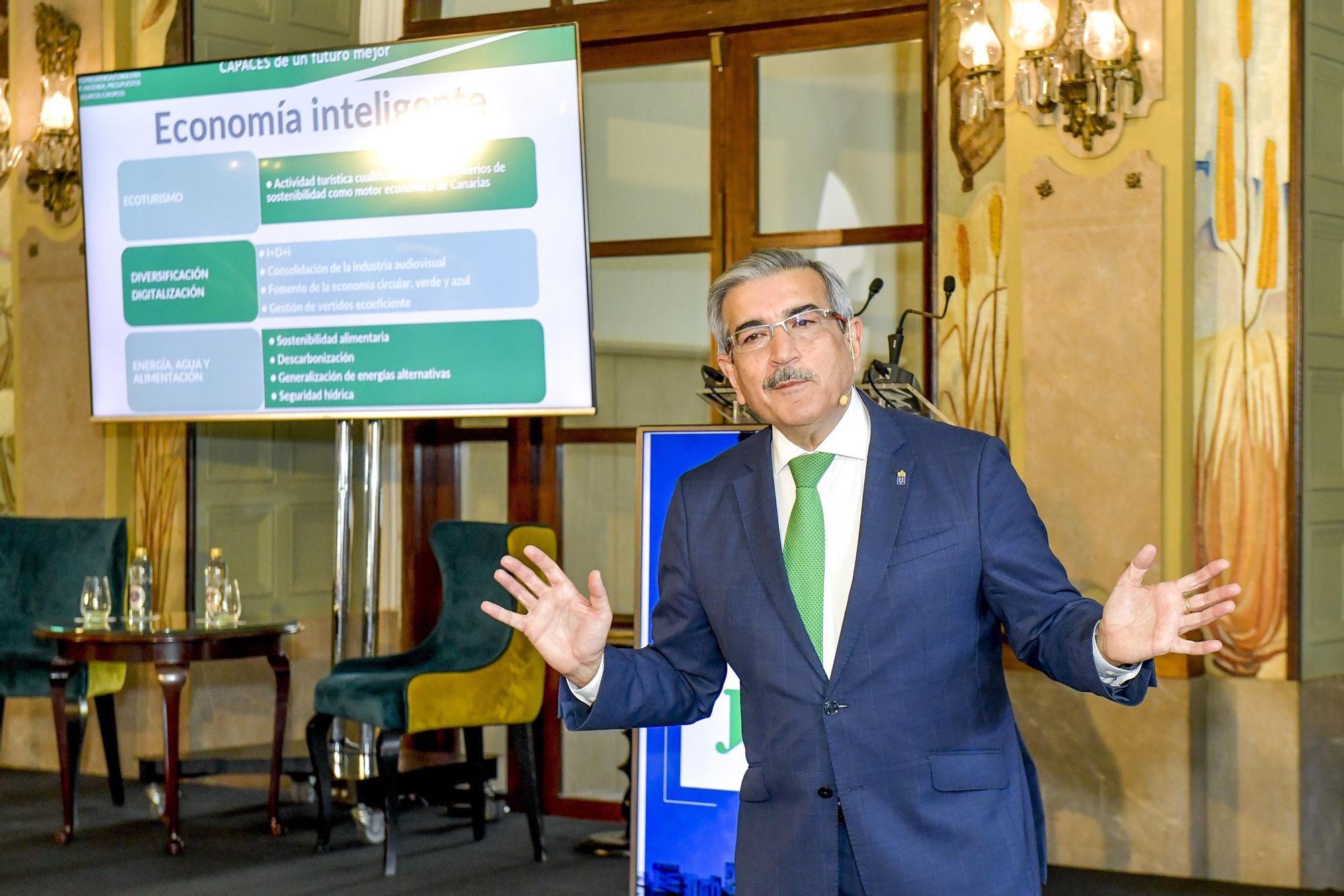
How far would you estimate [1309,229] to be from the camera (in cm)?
455

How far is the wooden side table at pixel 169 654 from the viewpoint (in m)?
4.89

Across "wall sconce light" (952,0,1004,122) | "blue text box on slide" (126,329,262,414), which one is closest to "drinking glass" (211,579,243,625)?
"blue text box on slide" (126,329,262,414)

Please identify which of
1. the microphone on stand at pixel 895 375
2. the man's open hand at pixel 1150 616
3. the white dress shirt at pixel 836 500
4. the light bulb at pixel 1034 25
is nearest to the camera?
the man's open hand at pixel 1150 616

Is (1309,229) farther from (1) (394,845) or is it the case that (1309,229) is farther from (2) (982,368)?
(1) (394,845)

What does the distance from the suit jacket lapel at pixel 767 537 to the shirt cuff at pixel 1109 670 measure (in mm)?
322

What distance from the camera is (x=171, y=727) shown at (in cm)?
491

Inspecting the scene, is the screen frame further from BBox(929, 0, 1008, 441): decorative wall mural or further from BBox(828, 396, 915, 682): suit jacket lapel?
BBox(828, 396, 915, 682): suit jacket lapel

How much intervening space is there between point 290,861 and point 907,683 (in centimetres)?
356

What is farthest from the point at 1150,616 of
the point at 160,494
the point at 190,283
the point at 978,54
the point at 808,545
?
the point at 160,494

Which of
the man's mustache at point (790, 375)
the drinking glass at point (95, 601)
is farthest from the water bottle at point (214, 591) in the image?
the man's mustache at point (790, 375)

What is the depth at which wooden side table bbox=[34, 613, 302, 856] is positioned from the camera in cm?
489

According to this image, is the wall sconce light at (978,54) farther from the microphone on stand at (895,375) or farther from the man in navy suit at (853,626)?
the man in navy suit at (853,626)

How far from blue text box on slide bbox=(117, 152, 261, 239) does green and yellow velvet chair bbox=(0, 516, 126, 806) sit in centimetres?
113

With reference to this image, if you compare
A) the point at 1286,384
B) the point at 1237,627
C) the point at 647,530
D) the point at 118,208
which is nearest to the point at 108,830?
the point at 118,208
